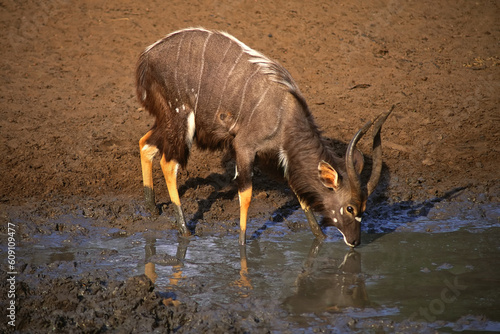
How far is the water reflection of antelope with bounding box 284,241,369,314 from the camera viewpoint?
4859 mm

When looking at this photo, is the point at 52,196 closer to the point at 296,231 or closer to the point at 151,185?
the point at 151,185

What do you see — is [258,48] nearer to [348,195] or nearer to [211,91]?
[211,91]

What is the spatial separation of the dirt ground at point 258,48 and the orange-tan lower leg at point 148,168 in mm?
254

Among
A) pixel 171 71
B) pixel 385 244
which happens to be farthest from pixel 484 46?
pixel 171 71

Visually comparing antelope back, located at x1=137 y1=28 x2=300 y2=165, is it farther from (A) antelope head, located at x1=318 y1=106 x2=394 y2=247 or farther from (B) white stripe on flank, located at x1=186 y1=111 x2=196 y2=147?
(A) antelope head, located at x1=318 y1=106 x2=394 y2=247

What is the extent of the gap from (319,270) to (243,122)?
171 cm

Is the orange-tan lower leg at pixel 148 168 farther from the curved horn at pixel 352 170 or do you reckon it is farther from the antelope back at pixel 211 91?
the curved horn at pixel 352 170

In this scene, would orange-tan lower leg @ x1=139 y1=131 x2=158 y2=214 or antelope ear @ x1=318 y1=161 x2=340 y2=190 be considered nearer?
antelope ear @ x1=318 y1=161 x2=340 y2=190

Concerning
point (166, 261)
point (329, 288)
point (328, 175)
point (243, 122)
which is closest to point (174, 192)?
point (166, 261)

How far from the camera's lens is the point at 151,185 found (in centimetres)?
683

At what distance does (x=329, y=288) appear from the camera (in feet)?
17.2

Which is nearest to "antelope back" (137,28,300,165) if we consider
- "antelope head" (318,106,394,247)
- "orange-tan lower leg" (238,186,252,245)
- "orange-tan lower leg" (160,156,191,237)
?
"orange-tan lower leg" (160,156,191,237)

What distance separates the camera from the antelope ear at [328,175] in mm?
5934

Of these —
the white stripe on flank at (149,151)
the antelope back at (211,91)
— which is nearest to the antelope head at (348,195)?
the antelope back at (211,91)
